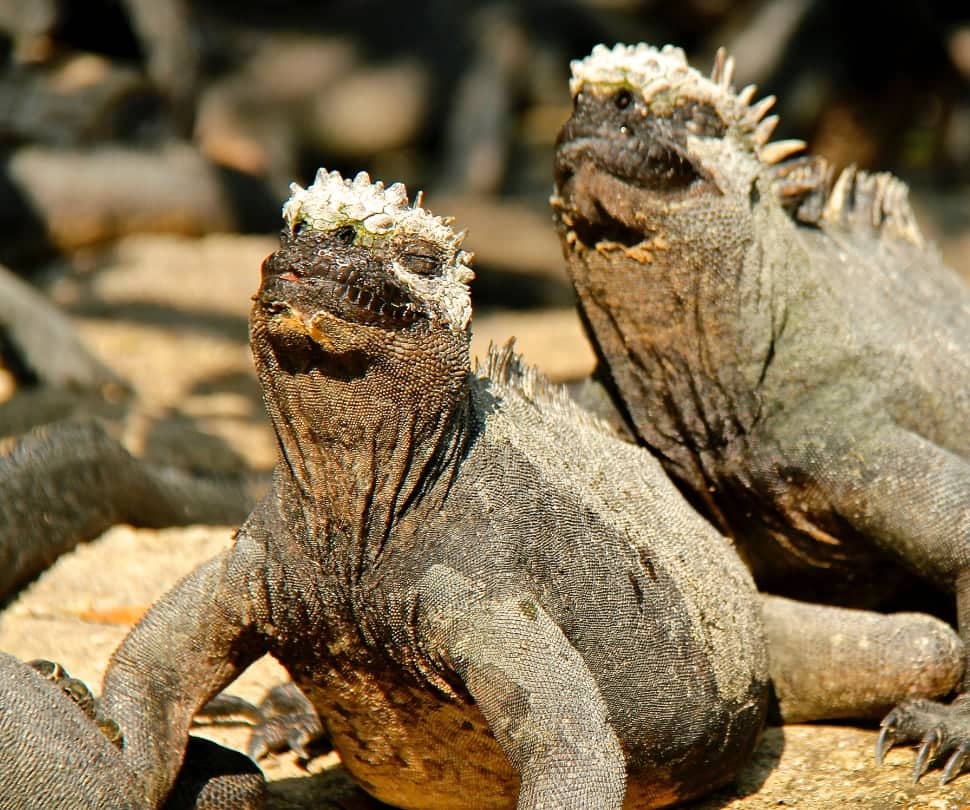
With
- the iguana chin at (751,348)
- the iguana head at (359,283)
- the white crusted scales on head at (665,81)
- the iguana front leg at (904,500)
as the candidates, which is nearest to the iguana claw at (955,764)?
the iguana front leg at (904,500)

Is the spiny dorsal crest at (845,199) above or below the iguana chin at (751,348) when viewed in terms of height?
above

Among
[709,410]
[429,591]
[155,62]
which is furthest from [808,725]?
[155,62]

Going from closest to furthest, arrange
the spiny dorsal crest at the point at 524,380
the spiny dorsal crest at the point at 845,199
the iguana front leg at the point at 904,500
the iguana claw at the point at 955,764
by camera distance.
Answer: the spiny dorsal crest at the point at 524,380 < the iguana claw at the point at 955,764 < the iguana front leg at the point at 904,500 < the spiny dorsal crest at the point at 845,199

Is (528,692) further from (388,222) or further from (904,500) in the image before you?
(904,500)

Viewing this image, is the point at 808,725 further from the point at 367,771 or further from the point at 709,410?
the point at 367,771

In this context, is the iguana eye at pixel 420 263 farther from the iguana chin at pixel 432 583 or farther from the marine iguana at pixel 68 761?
the marine iguana at pixel 68 761

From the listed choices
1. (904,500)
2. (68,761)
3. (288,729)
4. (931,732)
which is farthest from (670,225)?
(68,761)

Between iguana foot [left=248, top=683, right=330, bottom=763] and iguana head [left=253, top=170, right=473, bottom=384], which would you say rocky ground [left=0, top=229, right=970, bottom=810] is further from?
iguana head [left=253, top=170, right=473, bottom=384]
